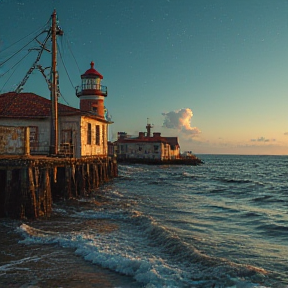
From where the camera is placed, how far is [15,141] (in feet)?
45.8

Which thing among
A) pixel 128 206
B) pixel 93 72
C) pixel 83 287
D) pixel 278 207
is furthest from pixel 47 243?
pixel 93 72

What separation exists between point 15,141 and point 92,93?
56.0ft

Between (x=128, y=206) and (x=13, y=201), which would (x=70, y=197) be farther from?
(x=13, y=201)

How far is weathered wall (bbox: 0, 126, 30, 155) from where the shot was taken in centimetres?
1380

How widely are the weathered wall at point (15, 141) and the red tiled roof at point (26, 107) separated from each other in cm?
734

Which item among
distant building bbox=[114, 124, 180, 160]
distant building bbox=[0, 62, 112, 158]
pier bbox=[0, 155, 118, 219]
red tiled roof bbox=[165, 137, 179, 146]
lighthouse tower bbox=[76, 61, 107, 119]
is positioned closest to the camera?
pier bbox=[0, 155, 118, 219]

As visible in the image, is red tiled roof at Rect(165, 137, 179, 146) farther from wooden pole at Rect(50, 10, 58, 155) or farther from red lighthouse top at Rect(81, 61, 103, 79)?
wooden pole at Rect(50, 10, 58, 155)

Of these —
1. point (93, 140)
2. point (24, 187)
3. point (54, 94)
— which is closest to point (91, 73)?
point (93, 140)

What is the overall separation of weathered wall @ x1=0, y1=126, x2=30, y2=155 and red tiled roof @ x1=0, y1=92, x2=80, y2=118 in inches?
289

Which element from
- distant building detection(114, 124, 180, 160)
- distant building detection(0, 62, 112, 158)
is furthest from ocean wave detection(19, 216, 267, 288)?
distant building detection(114, 124, 180, 160)

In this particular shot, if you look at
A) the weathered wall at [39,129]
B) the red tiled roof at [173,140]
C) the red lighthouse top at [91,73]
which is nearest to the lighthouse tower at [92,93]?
the red lighthouse top at [91,73]

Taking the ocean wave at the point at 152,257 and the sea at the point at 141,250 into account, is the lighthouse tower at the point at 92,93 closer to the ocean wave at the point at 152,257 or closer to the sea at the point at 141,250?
the sea at the point at 141,250

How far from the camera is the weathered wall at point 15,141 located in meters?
13.8

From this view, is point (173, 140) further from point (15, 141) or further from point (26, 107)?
point (15, 141)
